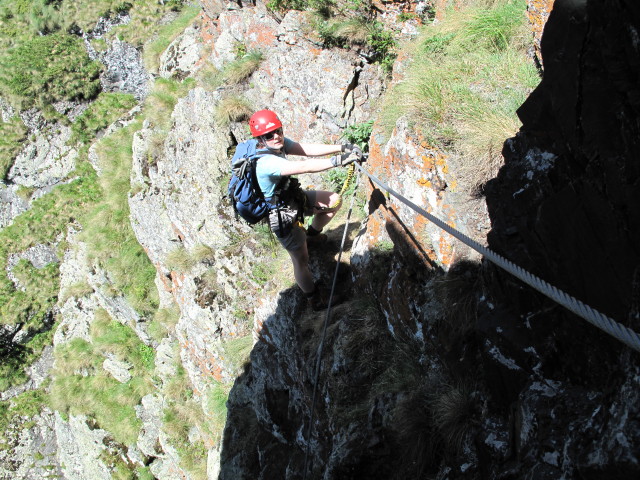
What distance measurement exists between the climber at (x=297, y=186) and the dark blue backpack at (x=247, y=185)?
3.3 inches

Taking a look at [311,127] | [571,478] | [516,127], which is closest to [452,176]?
[516,127]

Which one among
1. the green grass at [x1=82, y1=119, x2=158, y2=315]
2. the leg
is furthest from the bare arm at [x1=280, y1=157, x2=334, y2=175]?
the green grass at [x1=82, y1=119, x2=158, y2=315]

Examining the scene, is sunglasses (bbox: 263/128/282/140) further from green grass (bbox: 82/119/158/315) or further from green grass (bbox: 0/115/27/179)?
green grass (bbox: 0/115/27/179)

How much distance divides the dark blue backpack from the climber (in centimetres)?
8

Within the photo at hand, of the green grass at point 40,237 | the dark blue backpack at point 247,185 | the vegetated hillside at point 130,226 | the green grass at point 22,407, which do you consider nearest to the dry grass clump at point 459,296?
the dark blue backpack at point 247,185

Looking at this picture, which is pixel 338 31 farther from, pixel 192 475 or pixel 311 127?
pixel 192 475

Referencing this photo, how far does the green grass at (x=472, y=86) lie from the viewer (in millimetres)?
4883

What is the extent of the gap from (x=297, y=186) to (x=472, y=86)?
2.19 m

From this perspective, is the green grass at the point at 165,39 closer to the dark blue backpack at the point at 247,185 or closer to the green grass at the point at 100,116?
the green grass at the point at 100,116

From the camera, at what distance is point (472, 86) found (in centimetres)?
556

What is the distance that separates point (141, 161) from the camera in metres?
11.9

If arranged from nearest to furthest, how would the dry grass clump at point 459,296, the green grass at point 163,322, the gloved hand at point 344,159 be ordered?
the dry grass clump at point 459,296 < the gloved hand at point 344,159 < the green grass at point 163,322

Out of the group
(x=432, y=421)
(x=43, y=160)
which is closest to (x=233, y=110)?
(x=432, y=421)

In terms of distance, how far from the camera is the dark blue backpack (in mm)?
5328
